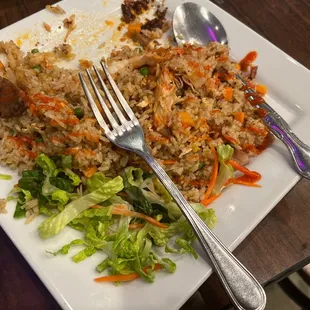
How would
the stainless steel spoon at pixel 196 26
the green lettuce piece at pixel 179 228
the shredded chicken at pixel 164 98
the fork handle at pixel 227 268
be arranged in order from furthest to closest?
the stainless steel spoon at pixel 196 26
the shredded chicken at pixel 164 98
the green lettuce piece at pixel 179 228
the fork handle at pixel 227 268

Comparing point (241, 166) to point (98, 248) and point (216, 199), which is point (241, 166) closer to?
point (216, 199)

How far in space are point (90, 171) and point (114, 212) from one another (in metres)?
0.24

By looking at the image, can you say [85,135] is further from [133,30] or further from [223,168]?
[133,30]

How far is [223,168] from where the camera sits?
6.18 feet

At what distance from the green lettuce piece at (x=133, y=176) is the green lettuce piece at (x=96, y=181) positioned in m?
0.09

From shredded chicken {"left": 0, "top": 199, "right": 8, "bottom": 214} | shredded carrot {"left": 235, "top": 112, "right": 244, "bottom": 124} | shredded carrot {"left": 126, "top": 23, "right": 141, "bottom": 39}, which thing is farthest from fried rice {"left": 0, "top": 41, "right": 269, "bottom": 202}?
shredded carrot {"left": 126, "top": 23, "right": 141, "bottom": 39}

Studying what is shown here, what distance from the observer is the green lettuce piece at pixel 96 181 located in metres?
1.79

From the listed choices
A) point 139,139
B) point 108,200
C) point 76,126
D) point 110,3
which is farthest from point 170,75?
point 110,3

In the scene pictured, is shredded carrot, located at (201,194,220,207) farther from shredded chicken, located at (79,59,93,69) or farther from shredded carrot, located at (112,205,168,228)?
shredded chicken, located at (79,59,93,69)

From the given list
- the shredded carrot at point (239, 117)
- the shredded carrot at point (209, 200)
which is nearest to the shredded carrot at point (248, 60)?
the shredded carrot at point (239, 117)

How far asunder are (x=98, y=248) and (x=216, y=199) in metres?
0.60

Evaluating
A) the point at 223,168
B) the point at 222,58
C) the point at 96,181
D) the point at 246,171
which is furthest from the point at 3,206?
the point at 222,58

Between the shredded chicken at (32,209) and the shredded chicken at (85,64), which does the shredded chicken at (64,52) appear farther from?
the shredded chicken at (32,209)

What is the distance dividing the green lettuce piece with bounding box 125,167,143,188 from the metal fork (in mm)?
85
